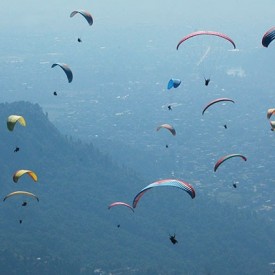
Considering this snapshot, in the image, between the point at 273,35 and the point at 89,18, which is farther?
the point at 89,18

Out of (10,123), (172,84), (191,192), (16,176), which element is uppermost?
(172,84)

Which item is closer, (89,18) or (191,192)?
(191,192)

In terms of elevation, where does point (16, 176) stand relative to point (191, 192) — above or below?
above

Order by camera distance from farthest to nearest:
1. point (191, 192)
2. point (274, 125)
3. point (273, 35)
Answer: point (274, 125)
point (273, 35)
point (191, 192)

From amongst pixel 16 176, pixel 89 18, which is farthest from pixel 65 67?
pixel 16 176

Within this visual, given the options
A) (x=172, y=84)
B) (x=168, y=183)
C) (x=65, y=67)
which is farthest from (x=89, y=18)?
(x=168, y=183)

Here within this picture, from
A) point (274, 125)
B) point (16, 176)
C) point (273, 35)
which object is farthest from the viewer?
point (274, 125)

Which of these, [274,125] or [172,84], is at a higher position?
[172,84]

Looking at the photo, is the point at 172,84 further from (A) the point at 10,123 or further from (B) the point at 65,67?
(A) the point at 10,123

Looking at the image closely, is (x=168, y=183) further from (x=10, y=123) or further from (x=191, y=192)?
(x=10, y=123)
